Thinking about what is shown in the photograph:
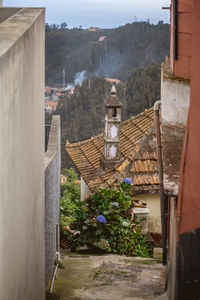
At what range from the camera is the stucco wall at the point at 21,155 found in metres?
2.58

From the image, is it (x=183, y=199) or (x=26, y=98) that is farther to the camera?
(x=183, y=199)

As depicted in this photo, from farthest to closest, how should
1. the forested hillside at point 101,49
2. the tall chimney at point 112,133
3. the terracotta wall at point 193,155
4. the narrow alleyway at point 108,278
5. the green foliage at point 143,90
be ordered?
the forested hillside at point 101,49 → the green foliage at point 143,90 → the tall chimney at point 112,133 → the narrow alleyway at point 108,278 → the terracotta wall at point 193,155

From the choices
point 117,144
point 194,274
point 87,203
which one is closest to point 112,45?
point 117,144

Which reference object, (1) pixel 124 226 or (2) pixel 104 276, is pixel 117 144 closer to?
(1) pixel 124 226

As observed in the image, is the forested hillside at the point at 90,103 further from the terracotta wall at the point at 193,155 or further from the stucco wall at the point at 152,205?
the terracotta wall at the point at 193,155

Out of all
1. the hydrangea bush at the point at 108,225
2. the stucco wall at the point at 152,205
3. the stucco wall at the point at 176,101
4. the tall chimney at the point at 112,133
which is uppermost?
the stucco wall at the point at 176,101

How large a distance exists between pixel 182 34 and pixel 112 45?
5771 centimetres

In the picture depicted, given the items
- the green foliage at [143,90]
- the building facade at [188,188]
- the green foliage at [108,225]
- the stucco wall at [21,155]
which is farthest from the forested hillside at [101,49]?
the building facade at [188,188]

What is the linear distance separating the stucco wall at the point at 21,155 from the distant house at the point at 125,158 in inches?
291

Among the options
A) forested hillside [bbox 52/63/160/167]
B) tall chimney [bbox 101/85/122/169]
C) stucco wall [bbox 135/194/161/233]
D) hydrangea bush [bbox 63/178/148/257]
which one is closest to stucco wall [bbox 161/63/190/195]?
hydrangea bush [bbox 63/178/148/257]

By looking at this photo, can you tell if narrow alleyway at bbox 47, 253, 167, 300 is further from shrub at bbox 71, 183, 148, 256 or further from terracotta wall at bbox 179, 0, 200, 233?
terracotta wall at bbox 179, 0, 200, 233

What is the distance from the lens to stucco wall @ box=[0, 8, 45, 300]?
2.58 meters

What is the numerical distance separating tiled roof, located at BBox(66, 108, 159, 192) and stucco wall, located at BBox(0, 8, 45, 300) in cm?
Result: 752

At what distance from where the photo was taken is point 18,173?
305 cm
